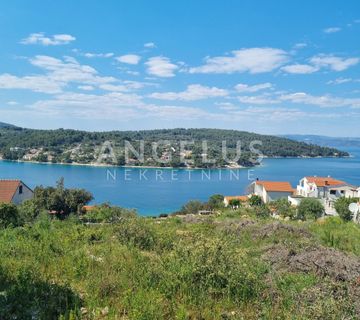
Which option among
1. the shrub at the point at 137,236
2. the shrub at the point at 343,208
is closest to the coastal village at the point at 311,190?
the shrub at the point at 343,208

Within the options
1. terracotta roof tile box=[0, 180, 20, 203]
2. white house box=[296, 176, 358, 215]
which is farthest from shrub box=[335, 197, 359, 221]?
terracotta roof tile box=[0, 180, 20, 203]

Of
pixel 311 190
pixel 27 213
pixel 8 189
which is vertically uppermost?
pixel 27 213

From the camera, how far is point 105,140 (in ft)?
431

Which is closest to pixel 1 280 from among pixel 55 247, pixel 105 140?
pixel 55 247

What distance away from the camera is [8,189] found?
87.9 ft

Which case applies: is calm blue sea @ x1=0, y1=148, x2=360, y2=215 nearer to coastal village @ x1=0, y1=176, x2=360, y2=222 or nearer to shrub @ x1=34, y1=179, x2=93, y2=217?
coastal village @ x1=0, y1=176, x2=360, y2=222

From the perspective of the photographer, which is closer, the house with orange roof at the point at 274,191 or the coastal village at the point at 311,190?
the coastal village at the point at 311,190

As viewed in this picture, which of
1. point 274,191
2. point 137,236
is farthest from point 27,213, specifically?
point 274,191

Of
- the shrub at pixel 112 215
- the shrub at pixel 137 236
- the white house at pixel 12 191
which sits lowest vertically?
the white house at pixel 12 191

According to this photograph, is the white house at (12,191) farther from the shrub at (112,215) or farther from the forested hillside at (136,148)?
the forested hillside at (136,148)

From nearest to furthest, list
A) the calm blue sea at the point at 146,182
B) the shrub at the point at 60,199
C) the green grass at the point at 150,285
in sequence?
the green grass at the point at 150,285, the shrub at the point at 60,199, the calm blue sea at the point at 146,182

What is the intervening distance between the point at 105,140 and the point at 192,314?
431 feet

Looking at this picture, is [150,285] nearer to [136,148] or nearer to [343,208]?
[343,208]

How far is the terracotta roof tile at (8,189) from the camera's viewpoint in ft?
85.8
